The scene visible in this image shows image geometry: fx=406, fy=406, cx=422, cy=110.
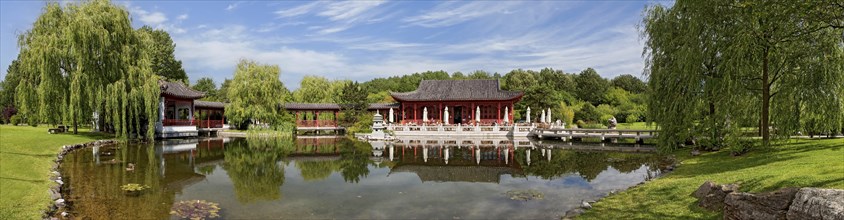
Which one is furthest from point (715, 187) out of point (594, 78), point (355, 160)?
point (594, 78)

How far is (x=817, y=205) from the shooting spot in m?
3.94

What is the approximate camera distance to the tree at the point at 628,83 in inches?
2188

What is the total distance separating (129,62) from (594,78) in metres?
49.9

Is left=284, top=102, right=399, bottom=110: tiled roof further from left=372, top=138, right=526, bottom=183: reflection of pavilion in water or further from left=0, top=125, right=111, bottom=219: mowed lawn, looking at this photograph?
left=0, top=125, right=111, bottom=219: mowed lawn

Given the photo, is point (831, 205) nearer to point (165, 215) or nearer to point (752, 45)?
point (752, 45)

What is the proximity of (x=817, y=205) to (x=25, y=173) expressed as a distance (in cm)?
1413

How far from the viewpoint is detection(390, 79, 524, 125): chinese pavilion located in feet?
104

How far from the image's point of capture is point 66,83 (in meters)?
19.4

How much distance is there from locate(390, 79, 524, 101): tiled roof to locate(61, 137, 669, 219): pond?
14.8 meters

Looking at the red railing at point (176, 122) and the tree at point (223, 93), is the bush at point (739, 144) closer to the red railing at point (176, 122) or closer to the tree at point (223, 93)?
the red railing at point (176, 122)

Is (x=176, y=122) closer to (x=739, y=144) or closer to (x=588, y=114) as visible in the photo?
(x=739, y=144)

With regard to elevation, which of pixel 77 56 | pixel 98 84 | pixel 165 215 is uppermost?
pixel 77 56

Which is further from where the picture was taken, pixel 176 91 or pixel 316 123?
pixel 316 123

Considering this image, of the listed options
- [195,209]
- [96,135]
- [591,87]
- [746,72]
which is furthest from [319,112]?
[591,87]
